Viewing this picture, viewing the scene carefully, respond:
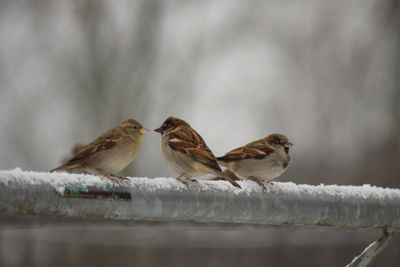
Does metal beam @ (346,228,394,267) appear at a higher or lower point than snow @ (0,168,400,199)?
lower

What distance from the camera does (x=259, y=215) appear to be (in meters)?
2.42

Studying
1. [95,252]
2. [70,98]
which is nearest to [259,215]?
[95,252]

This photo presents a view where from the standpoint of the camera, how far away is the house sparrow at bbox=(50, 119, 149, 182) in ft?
11.3

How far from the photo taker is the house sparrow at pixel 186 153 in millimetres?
3567

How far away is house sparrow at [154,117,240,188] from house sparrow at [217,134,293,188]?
0.50 metres

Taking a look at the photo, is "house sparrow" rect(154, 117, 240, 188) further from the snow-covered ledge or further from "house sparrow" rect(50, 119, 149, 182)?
the snow-covered ledge

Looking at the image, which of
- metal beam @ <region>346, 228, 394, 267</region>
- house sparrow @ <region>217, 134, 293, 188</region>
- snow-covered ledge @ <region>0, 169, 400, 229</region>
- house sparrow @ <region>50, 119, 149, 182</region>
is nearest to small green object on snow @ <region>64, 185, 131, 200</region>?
snow-covered ledge @ <region>0, 169, 400, 229</region>

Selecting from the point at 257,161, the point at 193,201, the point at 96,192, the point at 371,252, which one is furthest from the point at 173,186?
the point at 257,161

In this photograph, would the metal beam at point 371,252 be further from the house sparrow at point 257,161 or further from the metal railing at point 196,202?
the house sparrow at point 257,161

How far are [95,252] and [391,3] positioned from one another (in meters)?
8.68

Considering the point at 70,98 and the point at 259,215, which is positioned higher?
the point at 70,98

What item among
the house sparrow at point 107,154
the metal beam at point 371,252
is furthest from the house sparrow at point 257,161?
A: the metal beam at point 371,252

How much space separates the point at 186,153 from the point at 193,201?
4.68ft

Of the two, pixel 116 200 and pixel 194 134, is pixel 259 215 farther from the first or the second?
pixel 194 134
